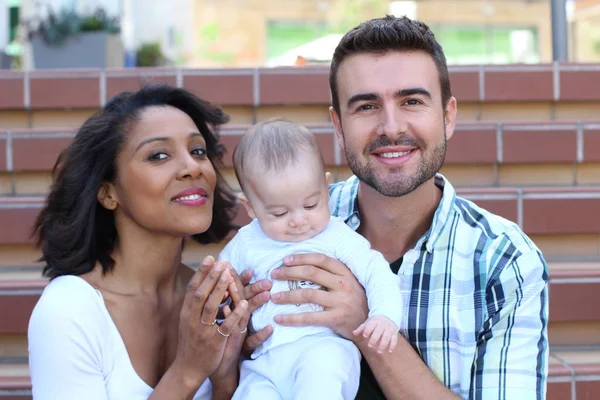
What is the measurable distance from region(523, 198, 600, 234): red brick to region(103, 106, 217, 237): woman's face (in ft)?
6.54

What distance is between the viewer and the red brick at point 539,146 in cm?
399

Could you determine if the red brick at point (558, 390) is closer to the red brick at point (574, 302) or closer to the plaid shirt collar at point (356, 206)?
the red brick at point (574, 302)

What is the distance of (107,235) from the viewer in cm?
237

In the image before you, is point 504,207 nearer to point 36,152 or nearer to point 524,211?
point 524,211

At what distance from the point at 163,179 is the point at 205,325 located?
46cm

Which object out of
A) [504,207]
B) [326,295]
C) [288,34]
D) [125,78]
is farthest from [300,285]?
[288,34]

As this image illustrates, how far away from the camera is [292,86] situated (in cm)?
431

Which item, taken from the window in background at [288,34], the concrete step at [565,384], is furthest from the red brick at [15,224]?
the window in background at [288,34]

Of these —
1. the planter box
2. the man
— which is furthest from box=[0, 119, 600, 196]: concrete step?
the planter box

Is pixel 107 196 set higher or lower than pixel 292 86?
lower

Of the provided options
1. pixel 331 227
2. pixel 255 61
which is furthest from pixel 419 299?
pixel 255 61

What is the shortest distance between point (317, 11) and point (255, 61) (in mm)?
2228

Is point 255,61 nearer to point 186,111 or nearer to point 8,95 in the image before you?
point 8,95

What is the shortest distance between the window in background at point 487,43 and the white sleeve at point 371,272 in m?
18.6
